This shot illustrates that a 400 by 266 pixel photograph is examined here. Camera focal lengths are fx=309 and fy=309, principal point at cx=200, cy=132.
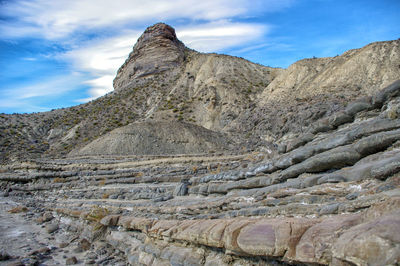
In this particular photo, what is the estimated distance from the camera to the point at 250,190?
938 cm

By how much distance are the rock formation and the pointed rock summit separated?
3735cm

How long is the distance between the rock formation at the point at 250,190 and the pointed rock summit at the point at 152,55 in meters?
37.4

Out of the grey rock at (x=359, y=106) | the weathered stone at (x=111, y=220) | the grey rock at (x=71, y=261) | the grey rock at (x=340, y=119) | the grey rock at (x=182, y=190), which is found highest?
the grey rock at (x=359, y=106)

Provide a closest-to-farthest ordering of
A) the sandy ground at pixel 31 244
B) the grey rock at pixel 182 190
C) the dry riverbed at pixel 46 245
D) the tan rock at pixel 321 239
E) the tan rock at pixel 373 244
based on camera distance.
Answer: the tan rock at pixel 373 244
the tan rock at pixel 321 239
the dry riverbed at pixel 46 245
the sandy ground at pixel 31 244
the grey rock at pixel 182 190

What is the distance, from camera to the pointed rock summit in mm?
73875

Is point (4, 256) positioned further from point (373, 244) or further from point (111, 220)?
point (373, 244)

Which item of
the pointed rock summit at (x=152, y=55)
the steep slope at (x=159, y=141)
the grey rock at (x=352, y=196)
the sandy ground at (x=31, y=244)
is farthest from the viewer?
the pointed rock summit at (x=152, y=55)

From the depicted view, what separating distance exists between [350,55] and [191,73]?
3360cm

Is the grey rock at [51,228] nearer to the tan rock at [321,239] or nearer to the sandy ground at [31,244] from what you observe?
the sandy ground at [31,244]

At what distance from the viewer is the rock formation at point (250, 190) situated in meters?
4.53

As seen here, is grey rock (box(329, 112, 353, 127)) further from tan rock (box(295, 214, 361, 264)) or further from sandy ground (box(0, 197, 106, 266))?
sandy ground (box(0, 197, 106, 266))

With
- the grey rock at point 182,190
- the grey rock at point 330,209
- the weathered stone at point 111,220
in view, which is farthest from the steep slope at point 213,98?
the grey rock at point 330,209

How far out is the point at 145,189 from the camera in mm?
15547

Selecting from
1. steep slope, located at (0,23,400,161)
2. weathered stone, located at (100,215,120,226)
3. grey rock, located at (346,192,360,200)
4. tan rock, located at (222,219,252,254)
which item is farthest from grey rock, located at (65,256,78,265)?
steep slope, located at (0,23,400,161)
